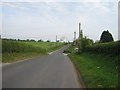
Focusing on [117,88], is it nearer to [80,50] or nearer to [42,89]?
[42,89]

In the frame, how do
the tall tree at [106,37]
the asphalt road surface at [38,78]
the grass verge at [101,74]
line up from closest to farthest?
the asphalt road surface at [38,78], the grass verge at [101,74], the tall tree at [106,37]

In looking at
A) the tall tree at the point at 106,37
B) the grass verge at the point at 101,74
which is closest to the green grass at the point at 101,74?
the grass verge at the point at 101,74

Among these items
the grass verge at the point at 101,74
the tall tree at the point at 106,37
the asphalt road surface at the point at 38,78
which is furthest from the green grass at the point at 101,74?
the tall tree at the point at 106,37

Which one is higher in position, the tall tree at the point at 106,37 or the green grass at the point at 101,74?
the tall tree at the point at 106,37

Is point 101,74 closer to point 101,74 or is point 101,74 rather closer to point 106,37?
point 101,74

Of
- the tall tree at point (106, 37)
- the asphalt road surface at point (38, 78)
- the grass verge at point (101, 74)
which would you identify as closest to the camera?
the asphalt road surface at point (38, 78)

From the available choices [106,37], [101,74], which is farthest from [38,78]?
[106,37]

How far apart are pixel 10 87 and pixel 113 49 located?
17941mm

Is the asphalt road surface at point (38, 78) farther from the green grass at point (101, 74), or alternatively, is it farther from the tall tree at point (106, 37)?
A: the tall tree at point (106, 37)

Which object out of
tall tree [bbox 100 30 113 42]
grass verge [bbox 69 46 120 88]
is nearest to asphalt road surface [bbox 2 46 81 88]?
grass verge [bbox 69 46 120 88]

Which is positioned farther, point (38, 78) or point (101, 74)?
point (101, 74)

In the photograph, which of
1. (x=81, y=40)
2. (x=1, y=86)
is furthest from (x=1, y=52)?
(x=81, y=40)

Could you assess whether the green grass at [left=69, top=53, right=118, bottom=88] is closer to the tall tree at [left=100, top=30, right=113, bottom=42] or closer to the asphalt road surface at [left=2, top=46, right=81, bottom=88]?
the asphalt road surface at [left=2, top=46, right=81, bottom=88]

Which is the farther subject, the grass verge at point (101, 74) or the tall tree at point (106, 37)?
the tall tree at point (106, 37)
